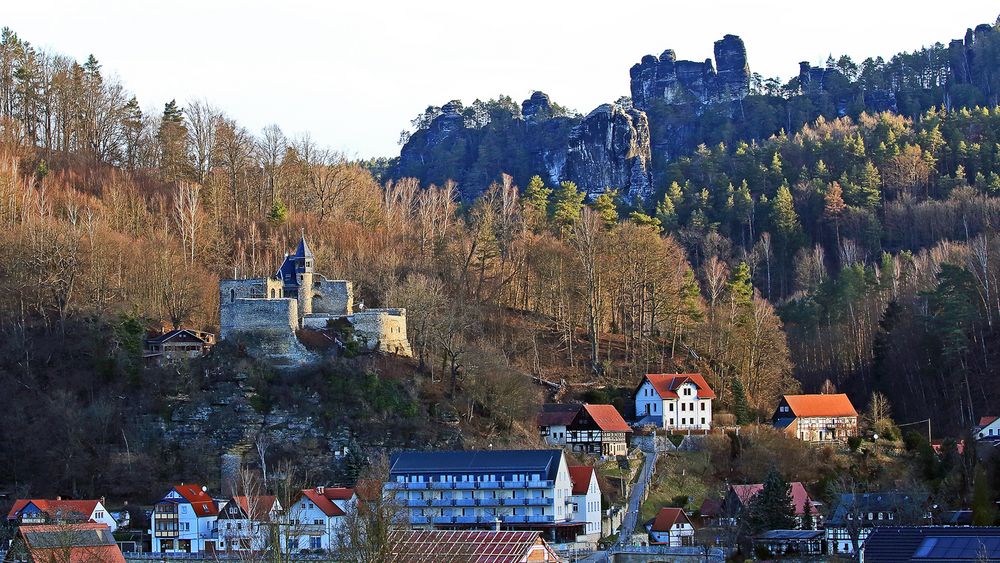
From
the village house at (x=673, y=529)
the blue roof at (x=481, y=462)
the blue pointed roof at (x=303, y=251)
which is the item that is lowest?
the village house at (x=673, y=529)

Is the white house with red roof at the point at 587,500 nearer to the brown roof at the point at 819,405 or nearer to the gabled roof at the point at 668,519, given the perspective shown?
the gabled roof at the point at 668,519

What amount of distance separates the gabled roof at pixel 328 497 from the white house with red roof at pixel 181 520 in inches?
197

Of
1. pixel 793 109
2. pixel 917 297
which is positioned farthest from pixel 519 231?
pixel 793 109

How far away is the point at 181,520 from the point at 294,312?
584 inches

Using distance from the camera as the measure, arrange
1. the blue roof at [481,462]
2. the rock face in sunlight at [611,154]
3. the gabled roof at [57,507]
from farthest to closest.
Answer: the rock face in sunlight at [611,154] → the blue roof at [481,462] → the gabled roof at [57,507]

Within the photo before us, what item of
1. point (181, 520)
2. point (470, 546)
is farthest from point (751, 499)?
point (181, 520)

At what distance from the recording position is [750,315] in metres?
92.9

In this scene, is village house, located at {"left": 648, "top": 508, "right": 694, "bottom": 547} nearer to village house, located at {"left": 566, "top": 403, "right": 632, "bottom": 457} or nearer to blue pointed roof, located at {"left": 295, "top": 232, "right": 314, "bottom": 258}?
village house, located at {"left": 566, "top": 403, "right": 632, "bottom": 457}

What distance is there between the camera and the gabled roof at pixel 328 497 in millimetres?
69250

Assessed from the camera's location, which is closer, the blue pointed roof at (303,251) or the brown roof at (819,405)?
the brown roof at (819,405)

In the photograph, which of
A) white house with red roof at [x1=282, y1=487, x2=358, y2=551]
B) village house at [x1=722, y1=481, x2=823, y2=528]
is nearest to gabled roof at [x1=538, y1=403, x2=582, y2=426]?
village house at [x1=722, y1=481, x2=823, y2=528]

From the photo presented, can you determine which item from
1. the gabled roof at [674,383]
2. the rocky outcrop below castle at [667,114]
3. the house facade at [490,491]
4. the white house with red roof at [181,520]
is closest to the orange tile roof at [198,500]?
the white house with red roof at [181,520]

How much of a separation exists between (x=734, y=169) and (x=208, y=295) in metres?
60.3

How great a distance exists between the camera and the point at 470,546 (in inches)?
2429
